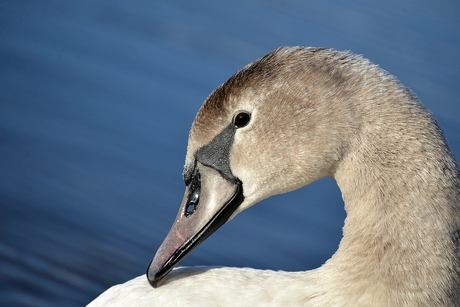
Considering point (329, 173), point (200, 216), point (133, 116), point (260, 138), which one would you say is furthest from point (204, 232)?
point (133, 116)

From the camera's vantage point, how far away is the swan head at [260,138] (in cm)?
329

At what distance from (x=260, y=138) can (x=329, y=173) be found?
0.27m

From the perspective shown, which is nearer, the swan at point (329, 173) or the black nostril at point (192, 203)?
the swan at point (329, 173)

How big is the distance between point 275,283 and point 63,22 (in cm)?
482

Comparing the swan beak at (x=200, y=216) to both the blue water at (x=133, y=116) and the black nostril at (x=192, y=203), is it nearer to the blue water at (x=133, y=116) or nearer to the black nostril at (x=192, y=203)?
the black nostril at (x=192, y=203)

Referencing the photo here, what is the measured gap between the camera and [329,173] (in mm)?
3402

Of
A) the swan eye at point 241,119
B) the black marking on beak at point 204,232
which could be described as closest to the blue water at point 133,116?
the black marking on beak at point 204,232

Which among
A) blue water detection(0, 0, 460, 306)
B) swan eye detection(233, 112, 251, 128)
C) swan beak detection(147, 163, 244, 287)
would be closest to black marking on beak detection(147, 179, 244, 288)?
swan beak detection(147, 163, 244, 287)

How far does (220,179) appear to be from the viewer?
346cm

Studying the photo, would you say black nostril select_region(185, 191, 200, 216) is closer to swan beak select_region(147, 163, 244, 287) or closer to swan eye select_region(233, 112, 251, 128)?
swan beak select_region(147, 163, 244, 287)

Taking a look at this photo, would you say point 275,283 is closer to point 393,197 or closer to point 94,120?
point 393,197

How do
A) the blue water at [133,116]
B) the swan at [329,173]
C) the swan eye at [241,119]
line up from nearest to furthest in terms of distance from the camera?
1. the swan at [329,173]
2. the swan eye at [241,119]
3. the blue water at [133,116]

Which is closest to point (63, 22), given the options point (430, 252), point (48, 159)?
point (48, 159)

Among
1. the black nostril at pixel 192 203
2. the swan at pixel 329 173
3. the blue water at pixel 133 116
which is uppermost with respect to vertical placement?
the swan at pixel 329 173
